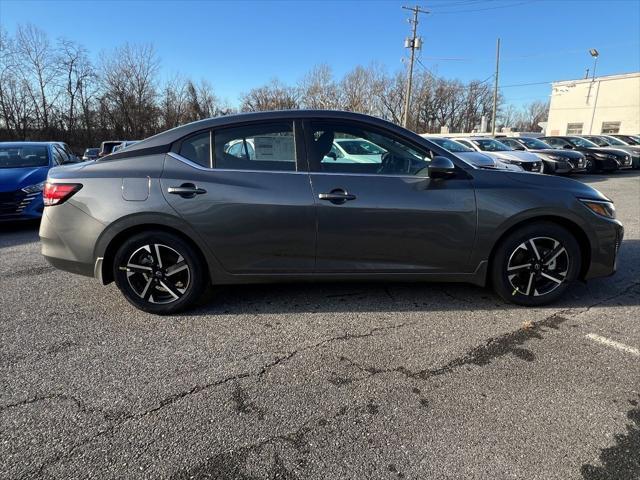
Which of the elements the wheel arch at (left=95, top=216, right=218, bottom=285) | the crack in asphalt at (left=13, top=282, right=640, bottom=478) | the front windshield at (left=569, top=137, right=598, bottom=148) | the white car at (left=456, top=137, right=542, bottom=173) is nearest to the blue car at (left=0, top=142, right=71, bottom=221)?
the wheel arch at (left=95, top=216, right=218, bottom=285)

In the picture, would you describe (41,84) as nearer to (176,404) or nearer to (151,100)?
(151,100)

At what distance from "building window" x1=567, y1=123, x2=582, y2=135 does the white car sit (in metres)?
32.6

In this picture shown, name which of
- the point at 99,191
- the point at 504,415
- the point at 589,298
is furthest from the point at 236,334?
the point at 589,298

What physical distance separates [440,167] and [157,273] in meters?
2.45

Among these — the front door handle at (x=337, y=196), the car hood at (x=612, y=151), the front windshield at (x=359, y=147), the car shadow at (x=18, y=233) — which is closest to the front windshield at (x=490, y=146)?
the car hood at (x=612, y=151)

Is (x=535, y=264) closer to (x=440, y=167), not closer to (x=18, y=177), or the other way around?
(x=440, y=167)

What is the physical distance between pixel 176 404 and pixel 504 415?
181 centimetres

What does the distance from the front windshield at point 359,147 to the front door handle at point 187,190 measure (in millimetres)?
1223

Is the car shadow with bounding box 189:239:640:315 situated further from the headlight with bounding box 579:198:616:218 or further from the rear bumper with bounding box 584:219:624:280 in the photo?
A: the headlight with bounding box 579:198:616:218

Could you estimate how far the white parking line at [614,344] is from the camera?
2.86 metres

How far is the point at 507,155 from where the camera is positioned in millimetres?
13906

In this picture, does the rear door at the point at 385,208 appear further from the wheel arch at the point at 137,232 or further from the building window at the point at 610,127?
the building window at the point at 610,127

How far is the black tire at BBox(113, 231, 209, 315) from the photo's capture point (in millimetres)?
3322

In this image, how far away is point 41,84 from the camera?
34562 millimetres
